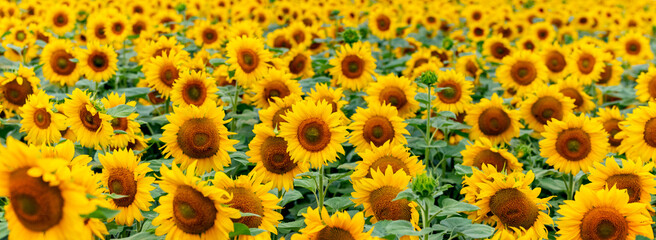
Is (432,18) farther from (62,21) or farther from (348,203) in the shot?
(348,203)

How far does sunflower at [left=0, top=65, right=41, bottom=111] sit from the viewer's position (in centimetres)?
400

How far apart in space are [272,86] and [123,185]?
6.05 feet

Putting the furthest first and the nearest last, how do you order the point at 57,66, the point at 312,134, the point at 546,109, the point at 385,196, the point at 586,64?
the point at 586,64
the point at 57,66
the point at 546,109
the point at 312,134
the point at 385,196

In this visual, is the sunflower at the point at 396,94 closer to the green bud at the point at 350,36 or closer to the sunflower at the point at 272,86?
the sunflower at the point at 272,86

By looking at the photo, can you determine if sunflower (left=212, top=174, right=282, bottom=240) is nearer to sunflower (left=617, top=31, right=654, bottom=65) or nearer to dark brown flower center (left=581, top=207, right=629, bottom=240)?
dark brown flower center (left=581, top=207, right=629, bottom=240)

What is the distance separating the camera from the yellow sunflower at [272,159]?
3.19 m

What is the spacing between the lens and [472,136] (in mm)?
4551

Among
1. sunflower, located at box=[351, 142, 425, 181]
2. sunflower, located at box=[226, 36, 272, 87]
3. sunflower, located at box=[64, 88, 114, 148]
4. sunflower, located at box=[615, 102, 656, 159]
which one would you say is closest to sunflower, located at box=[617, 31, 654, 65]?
sunflower, located at box=[615, 102, 656, 159]

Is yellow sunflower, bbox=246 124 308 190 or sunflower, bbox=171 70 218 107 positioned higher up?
sunflower, bbox=171 70 218 107

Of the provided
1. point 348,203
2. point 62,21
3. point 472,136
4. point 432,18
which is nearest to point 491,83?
point 472,136

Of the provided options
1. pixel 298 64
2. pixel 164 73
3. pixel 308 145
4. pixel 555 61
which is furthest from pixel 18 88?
pixel 555 61

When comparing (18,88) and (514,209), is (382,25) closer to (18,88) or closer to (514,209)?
(18,88)

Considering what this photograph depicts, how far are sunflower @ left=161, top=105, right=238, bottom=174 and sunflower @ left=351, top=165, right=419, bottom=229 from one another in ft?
2.45

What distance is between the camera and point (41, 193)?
1.79 m
